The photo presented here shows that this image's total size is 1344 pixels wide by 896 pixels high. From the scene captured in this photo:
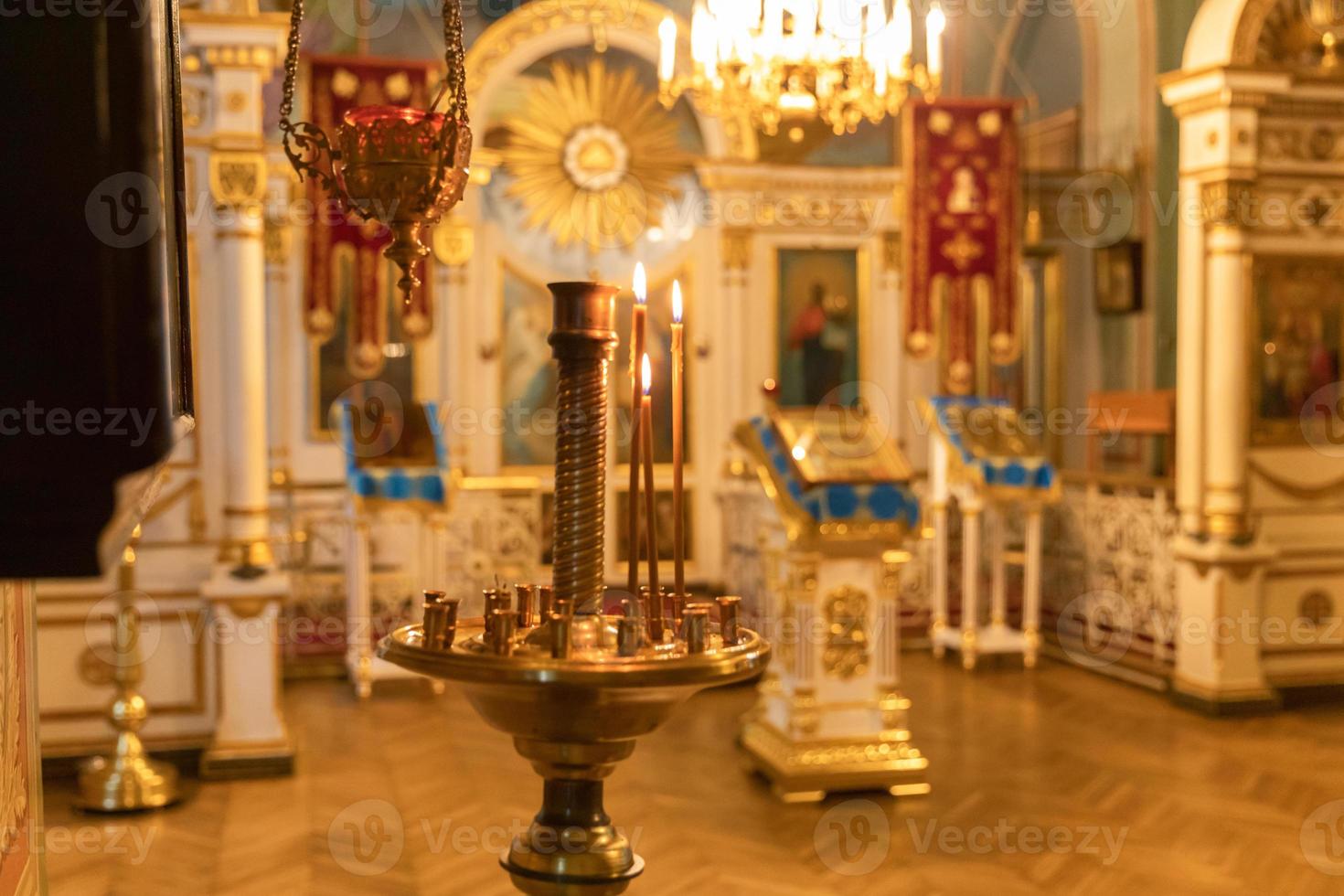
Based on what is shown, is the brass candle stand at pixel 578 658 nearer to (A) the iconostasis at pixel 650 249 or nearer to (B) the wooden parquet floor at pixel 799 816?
(B) the wooden parquet floor at pixel 799 816

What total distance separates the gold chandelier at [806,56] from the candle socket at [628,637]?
5225 millimetres

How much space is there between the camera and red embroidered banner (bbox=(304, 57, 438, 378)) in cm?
812

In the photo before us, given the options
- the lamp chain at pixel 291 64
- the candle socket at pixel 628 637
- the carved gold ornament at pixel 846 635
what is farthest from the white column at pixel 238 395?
the candle socket at pixel 628 637

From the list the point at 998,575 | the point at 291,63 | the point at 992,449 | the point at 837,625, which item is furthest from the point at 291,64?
the point at 998,575

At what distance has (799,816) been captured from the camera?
543 cm

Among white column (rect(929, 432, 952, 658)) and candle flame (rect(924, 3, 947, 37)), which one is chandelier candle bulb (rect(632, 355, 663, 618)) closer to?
candle flame (rect(924, 3, 947, 37))

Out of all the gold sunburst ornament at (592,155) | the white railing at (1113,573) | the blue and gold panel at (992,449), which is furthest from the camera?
the gold sunburst ornament at (592,155)

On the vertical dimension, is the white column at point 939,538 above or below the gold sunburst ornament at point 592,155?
below

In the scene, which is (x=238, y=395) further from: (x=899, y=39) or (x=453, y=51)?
(x=453, y=51)

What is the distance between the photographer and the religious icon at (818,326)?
33.5 feet

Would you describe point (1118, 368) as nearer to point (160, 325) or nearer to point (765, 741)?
point (765, 741)

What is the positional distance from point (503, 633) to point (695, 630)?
22 cm

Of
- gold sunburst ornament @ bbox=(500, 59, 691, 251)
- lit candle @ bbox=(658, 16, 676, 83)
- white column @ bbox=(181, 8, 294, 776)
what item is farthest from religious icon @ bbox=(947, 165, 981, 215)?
white column @ bbox=(181, 8, 294, 776)

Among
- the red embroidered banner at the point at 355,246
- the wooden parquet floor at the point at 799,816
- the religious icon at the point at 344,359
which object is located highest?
the red embroidered banner at the point at 355,246
